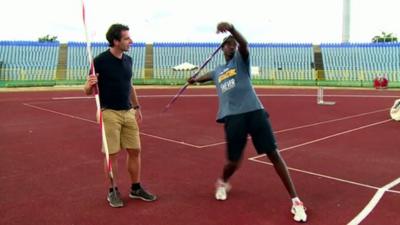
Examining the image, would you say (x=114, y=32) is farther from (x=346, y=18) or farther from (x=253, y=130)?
(x=346, y=18)

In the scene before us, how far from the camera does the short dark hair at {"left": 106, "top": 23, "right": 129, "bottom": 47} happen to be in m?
5.11

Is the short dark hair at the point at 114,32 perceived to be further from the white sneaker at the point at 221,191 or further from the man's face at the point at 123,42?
the white sneaker at the point at 221,191

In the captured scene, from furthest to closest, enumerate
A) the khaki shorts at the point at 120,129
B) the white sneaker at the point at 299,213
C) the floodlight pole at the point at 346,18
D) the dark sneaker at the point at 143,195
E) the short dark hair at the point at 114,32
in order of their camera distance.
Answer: the floodlight pole at the point at 346,18 < the dark sneaker at the point at 143,195 < the khaki shorts at the point at 120,129 < the short dark hair at the point at 114,32 < the white sneaker at the point at 299,213

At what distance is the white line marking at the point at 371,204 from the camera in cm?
487

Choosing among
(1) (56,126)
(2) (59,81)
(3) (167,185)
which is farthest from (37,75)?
(3) (167,185)

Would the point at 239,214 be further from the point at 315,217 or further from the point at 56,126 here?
the point at 56,126

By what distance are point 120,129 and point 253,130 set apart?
1596mm

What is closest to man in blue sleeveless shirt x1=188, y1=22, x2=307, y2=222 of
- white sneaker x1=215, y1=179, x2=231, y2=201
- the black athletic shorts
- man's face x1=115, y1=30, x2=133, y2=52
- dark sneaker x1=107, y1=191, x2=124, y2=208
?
the black athletic shorts

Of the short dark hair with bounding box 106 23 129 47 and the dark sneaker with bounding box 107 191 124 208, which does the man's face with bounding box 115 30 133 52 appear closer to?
the short dark hair with bounding box 106 23 129 47

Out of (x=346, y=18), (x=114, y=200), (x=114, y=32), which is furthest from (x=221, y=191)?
(x=346, y=18)

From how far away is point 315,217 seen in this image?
16.3ft

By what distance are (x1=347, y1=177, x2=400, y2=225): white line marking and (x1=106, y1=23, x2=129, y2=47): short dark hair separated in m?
3.32

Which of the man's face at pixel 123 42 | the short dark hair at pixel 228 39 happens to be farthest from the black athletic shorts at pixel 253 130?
the man's face at pixel 123 42

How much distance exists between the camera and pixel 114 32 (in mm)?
5109
